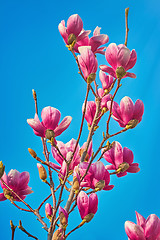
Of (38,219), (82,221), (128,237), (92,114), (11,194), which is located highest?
(92,114)

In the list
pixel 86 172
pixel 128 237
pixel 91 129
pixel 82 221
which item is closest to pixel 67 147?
pixel 91 129

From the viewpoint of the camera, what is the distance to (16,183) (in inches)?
85.5

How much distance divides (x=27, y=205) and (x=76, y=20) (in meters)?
1.33

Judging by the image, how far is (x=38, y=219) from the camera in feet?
6.45

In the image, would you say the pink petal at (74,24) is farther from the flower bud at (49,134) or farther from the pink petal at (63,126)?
the flower bud at (49,134)

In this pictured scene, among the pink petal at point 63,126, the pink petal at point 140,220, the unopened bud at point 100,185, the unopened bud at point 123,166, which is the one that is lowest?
the pink petal at point 140,220

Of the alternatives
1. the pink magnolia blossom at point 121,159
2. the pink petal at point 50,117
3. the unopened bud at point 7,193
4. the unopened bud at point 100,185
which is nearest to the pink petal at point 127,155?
the pink magnolia blossom at point 121,159

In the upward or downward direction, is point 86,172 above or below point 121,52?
below

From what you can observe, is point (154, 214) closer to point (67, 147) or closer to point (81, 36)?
point (67, 147)

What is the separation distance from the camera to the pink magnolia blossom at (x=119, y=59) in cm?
192

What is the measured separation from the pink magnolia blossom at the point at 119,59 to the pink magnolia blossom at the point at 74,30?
0.27 meters

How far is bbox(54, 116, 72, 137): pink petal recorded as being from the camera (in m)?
1.92

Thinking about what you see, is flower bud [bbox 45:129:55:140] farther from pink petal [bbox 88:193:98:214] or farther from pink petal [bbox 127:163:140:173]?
pink petal [bbox 127:163:140:173]

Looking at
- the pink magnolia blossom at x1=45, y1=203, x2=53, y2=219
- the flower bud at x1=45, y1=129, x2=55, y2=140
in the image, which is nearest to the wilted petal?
the pink magnolia blossom at x1=45, y1=203, x2=53, y2=219
